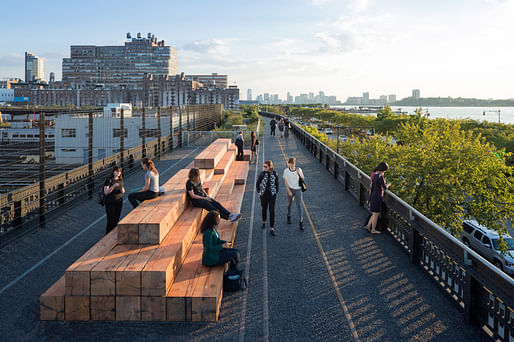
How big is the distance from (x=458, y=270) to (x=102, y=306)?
5248mm

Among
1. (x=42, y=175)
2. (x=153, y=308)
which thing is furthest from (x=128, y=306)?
(x=42, y=175)

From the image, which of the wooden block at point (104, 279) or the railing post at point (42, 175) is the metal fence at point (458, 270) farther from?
the railing post at point (42, 175)

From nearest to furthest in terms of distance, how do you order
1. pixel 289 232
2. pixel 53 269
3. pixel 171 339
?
1. pixel 171 339
2. pixel 53 269
3. pixel 289 232

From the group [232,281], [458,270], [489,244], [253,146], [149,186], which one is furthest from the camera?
[253,146]

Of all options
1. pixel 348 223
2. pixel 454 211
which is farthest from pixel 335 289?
pixel 454 211

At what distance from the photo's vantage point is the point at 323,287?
6656 mm

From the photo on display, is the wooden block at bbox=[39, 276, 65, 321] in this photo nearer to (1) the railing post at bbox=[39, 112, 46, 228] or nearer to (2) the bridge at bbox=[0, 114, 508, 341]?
(2) the bridge at bbox=[0, 114, 508, 341]

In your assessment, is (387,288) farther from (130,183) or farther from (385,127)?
(385,127)

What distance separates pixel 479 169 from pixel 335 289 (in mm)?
9743

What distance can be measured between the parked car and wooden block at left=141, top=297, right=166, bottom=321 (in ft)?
54.4

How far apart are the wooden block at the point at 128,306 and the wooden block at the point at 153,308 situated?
65 millimetres

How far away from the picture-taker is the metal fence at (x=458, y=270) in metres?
4.98

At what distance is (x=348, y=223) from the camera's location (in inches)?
410

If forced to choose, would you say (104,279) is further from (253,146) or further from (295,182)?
(253,146)
